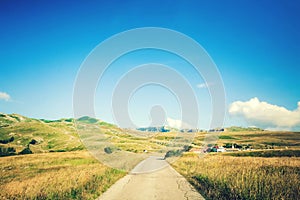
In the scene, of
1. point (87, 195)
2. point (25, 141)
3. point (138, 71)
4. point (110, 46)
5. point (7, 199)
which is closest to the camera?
point (7, 199)

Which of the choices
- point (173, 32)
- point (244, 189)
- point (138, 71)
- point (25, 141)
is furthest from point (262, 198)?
point (25, 141)

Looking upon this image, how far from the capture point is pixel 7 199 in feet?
25.3

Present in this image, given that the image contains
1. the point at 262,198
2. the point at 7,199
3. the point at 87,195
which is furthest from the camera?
the point at 87,195

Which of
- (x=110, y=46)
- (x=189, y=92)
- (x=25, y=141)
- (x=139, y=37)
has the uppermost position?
(x=139, y=37)

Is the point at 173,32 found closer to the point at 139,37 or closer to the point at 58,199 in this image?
the point at 139,37

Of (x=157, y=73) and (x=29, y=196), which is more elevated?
(x=157, y=73)

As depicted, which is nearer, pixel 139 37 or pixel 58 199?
pixel 58 199

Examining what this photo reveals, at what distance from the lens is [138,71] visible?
31.4 metres

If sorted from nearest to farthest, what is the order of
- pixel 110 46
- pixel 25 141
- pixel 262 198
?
pixel 262 198, pixel 110 46, pixel 25 141

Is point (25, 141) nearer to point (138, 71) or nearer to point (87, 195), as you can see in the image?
point (138, 71)

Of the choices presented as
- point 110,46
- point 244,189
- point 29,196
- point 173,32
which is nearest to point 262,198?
point 244,189

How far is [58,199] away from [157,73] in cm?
2696

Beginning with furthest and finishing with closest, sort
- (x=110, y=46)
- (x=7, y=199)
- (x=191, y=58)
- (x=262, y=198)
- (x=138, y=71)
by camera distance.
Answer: (x=138, y=71) < (x=191, y=58) < (x=110, y=46) < (x=7, y=199) < (x=262, y=198)

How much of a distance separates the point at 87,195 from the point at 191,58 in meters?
20.0
